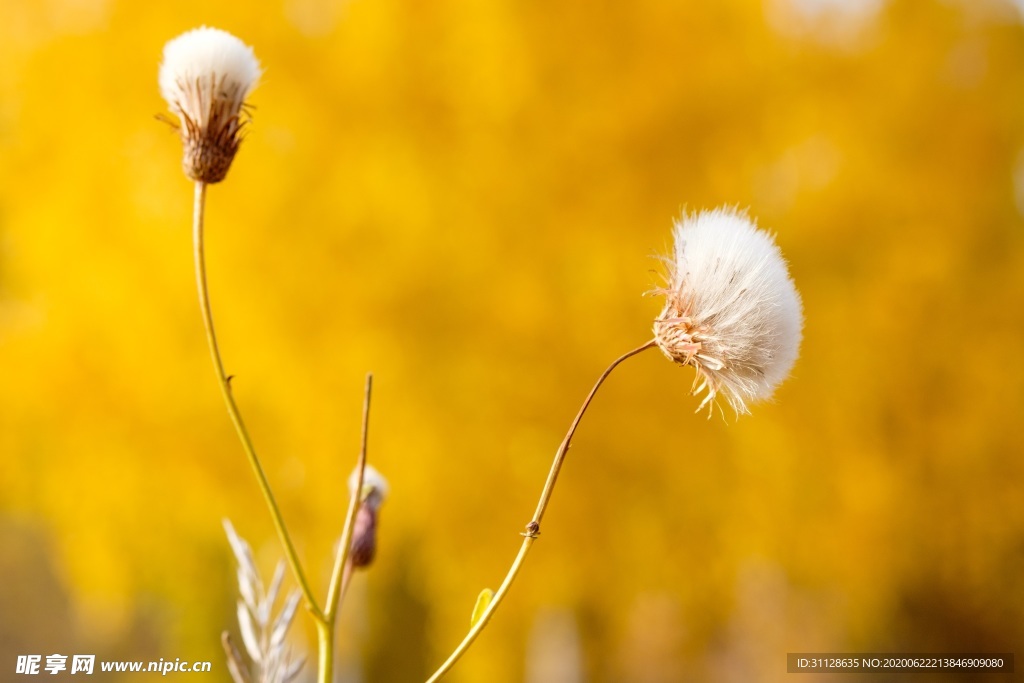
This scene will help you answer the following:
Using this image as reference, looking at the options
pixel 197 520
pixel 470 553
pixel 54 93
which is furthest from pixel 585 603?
pixel 54 93

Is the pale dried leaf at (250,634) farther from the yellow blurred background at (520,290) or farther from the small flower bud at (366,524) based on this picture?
the yellow blurred background at (520,290)

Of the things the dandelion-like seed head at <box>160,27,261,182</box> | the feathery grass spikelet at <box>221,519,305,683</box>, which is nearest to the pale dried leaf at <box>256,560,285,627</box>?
the feathery grass spikelet at <box>221,519,305,683</box>

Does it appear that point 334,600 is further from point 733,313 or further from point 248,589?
point 733,313

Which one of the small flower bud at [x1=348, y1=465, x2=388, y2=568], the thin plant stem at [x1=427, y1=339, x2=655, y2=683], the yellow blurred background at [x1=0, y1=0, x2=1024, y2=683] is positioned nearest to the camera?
the thin plant stem at [x1=427, y1=339, x2=655, y2=683]

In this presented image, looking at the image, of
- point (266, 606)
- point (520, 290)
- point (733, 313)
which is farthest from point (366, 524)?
point (520, 290)

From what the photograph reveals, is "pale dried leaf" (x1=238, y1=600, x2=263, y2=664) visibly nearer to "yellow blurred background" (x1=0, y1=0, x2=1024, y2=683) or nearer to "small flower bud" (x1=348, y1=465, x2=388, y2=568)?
"small flower bud" (x1=348, y1=465, x2=388, y2=568)

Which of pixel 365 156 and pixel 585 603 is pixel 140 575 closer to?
pixel 585 603
